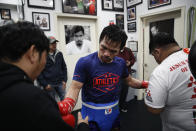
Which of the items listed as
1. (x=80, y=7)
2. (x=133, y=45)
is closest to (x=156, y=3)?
(x=133, y=45)

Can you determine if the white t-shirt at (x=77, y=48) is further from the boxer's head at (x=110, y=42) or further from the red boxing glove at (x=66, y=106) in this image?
the red boxing glove at (x=66, y=106)

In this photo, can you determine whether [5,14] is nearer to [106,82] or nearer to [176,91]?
[106,82]

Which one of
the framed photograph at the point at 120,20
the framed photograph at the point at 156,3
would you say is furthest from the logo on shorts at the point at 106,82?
the framed photograph at the point at 120,20

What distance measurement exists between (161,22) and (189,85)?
2.36 meters

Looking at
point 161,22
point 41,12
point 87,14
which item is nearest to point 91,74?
point 41,12

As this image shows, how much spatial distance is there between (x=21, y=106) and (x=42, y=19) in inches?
94.8

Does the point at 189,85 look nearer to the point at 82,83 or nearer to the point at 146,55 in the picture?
the point at 82,83

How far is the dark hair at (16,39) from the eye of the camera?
0.48 meters

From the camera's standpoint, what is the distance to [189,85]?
0.97 m

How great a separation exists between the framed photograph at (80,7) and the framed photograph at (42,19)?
0.39 m

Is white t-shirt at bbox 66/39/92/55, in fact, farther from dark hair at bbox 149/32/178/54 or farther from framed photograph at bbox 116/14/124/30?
dark hair at bbox 149/32/178/54

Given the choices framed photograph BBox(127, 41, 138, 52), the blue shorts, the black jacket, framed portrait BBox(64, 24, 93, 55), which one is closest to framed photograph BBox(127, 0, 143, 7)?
framed photograph BBox(127, 41, 138, 52)

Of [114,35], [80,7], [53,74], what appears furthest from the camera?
[80,7]

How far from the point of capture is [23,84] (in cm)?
43
